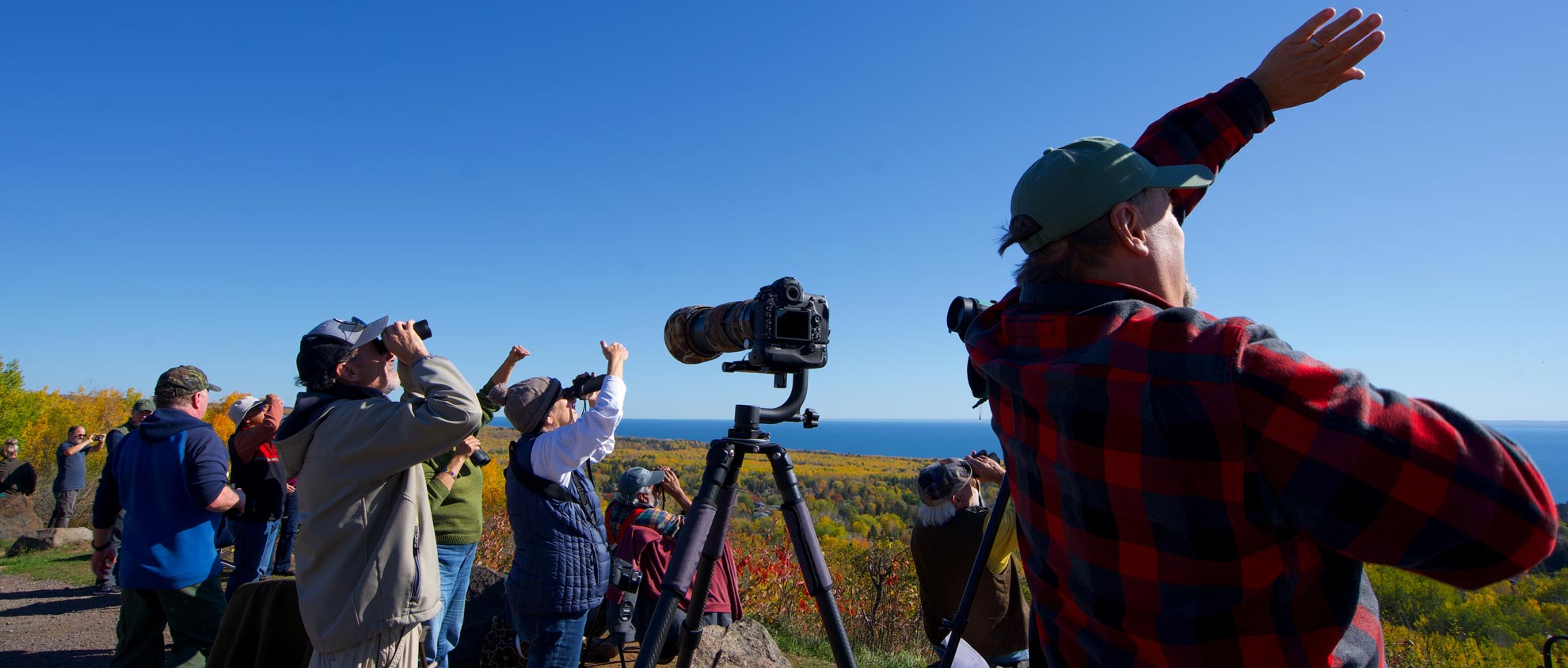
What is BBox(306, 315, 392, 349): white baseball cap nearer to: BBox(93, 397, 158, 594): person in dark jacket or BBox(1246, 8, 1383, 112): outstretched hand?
BBox(1246, 8, 1383, 112): outstretched hand

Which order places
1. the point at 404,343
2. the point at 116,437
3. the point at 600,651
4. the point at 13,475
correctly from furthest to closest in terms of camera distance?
the point at 13,475 < the point at 116,437 < the point at 600,651 < the point at 404,343

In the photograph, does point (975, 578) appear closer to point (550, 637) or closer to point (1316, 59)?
point (1316, 59)

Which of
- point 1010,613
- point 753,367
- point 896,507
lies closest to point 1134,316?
point 753,367

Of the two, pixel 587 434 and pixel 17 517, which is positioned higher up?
pixel 587 434

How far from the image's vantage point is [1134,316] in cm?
110

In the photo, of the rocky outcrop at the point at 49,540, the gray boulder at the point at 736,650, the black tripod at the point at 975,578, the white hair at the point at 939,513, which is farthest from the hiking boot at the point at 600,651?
the rocky outcrop at the point at 49,540

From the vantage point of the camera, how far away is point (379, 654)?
2.62m

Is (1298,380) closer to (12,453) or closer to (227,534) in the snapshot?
(227,534)

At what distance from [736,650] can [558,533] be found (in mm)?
1713

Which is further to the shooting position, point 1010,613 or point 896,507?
point 896,507

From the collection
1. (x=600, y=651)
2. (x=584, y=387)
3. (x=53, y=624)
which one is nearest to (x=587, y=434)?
(x=584, y=387)

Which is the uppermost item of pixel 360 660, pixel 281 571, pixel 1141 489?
pixel 1141 489

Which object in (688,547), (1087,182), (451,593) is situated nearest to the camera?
(1087,182)

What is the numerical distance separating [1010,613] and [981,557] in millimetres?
2243
